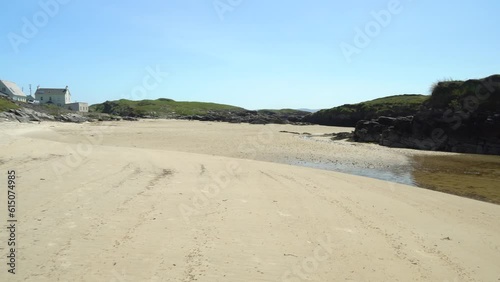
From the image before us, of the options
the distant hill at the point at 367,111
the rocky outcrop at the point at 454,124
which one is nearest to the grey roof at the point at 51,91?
the distant hill at the point at 367,111

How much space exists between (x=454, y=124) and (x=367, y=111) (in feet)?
118

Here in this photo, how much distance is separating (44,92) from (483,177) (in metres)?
111

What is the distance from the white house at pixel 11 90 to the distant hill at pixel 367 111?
73.8 m

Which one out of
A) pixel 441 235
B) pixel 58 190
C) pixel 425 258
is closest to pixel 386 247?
pixel 425 258

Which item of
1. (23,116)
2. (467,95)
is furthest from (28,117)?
(467,95)

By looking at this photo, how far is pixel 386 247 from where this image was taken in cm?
643

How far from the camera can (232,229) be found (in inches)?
269

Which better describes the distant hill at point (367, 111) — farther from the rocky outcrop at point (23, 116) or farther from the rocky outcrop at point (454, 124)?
the rocky outcrop at point (23, 116)

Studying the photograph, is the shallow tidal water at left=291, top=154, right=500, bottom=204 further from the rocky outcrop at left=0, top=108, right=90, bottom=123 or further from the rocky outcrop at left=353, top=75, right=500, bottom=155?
the rocky outcrop at left=0, top=108, right=90, bottom=123

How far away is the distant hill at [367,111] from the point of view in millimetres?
59062

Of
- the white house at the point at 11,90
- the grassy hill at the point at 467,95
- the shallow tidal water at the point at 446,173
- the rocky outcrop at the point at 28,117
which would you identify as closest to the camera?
the shallow tidal water at the point at 446,173

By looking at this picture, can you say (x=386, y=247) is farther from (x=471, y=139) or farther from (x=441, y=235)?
(x=471, y=139)

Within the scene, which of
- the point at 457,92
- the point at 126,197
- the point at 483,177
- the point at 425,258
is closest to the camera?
the point at 425,258

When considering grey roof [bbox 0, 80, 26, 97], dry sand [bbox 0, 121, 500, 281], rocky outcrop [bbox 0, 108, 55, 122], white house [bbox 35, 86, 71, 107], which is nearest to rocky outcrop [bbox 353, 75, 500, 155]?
dry sand [bbox 0, 121, 500, 281]
